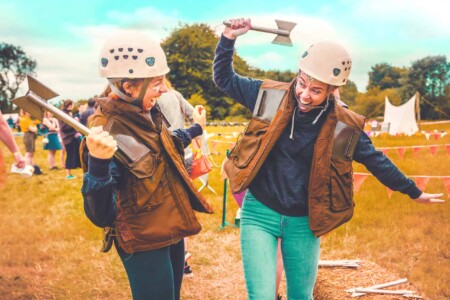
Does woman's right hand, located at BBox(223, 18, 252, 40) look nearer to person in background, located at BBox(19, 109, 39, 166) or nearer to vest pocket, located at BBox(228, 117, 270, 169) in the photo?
vest pocket, located at BBox(228, 117, 270, 169)

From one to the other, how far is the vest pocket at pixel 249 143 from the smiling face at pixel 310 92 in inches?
10.8

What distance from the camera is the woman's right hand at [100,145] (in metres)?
1.94

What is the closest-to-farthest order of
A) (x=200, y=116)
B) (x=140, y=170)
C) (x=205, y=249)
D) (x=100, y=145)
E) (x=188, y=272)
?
(x=100, y=145)
(x=140, y=170)
(x=200, y=116)
(x=188, y=272)
(x=205, y=249)

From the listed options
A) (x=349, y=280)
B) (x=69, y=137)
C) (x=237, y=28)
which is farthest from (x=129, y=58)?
(x=69, y=137)

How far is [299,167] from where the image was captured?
2783 mm

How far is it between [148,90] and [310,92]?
1019 millimetres

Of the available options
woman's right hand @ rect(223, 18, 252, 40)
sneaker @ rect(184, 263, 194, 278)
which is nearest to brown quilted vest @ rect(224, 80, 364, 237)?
woman's right hand @ rect(223, 18, 252, 40)

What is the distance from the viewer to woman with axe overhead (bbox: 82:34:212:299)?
7.67 feet

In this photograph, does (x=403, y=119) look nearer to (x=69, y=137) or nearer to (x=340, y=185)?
(x=69, y=137)

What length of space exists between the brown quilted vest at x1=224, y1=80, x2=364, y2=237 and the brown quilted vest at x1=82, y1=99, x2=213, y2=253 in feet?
1.70

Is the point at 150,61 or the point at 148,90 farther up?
the point at 150,61

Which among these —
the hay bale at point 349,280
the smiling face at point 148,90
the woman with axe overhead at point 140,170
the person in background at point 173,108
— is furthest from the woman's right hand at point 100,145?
the hay bale at point 349,280

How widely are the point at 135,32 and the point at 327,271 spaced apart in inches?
121

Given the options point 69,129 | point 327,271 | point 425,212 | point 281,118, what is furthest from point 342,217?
point 69,129
